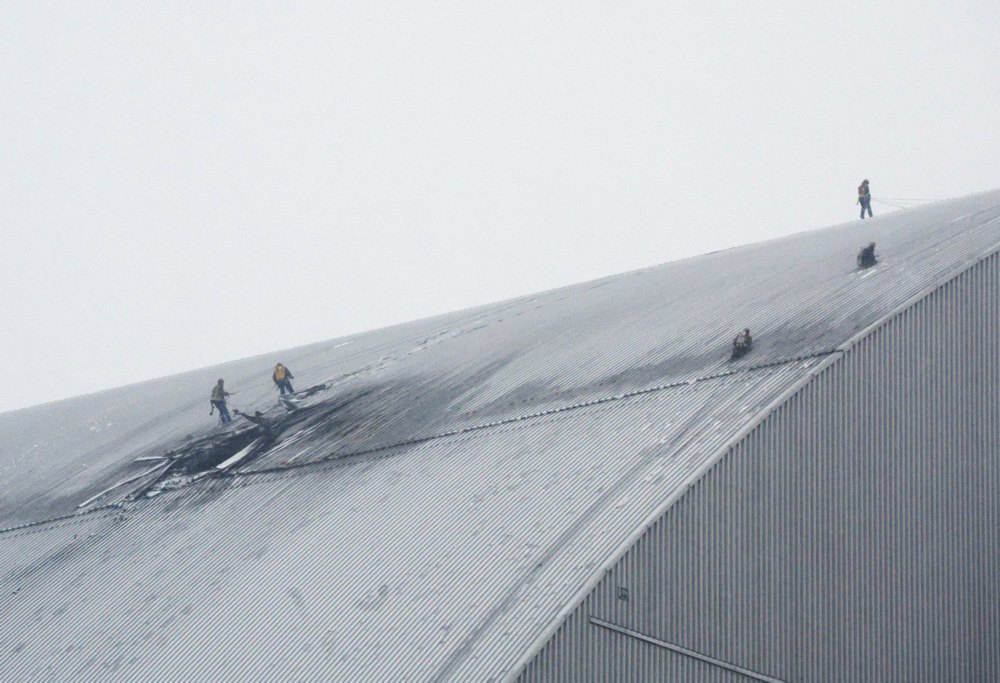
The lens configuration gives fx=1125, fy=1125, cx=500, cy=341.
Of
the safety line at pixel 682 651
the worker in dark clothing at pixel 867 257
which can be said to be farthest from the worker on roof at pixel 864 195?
the safety line at pixel 682 651

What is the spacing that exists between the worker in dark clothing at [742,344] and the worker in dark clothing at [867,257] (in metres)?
6.50

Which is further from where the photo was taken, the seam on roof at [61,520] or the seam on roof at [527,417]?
the seam on roof at [61,520]

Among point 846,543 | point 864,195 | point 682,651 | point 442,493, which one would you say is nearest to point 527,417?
point 442,493

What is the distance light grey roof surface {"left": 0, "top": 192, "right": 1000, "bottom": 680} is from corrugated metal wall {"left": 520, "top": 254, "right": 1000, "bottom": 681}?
0.65 m

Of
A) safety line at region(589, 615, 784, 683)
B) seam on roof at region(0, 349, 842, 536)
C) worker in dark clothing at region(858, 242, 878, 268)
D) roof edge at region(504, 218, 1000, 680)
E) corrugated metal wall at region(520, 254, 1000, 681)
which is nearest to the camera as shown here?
roof edge at region(504, 218, 1000, 680)

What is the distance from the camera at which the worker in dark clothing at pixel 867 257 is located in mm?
32688

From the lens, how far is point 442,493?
26969 millimetres

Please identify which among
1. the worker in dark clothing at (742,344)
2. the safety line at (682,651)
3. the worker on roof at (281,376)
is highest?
the worker on roof at (281,376)

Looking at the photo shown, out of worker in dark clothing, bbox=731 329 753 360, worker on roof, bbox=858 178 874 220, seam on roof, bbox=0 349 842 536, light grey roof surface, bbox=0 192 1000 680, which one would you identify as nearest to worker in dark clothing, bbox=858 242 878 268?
light grey roof surface, bbox=0 192 1000 680

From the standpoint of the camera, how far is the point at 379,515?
27.3 meters

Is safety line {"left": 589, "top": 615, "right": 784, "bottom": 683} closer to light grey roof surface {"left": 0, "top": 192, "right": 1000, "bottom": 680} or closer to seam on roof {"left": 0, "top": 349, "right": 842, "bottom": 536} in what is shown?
light grey roof surface {"left": 0, "top": 192, "right": 1000, "bottom": 680}

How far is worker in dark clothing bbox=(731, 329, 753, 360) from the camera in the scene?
2794 cm

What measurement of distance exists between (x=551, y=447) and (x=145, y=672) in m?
10.6

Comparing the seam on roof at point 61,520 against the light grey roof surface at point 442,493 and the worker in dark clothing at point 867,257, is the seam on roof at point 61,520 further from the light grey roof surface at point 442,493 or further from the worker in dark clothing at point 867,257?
the worker in dark clothing at point 867,257
